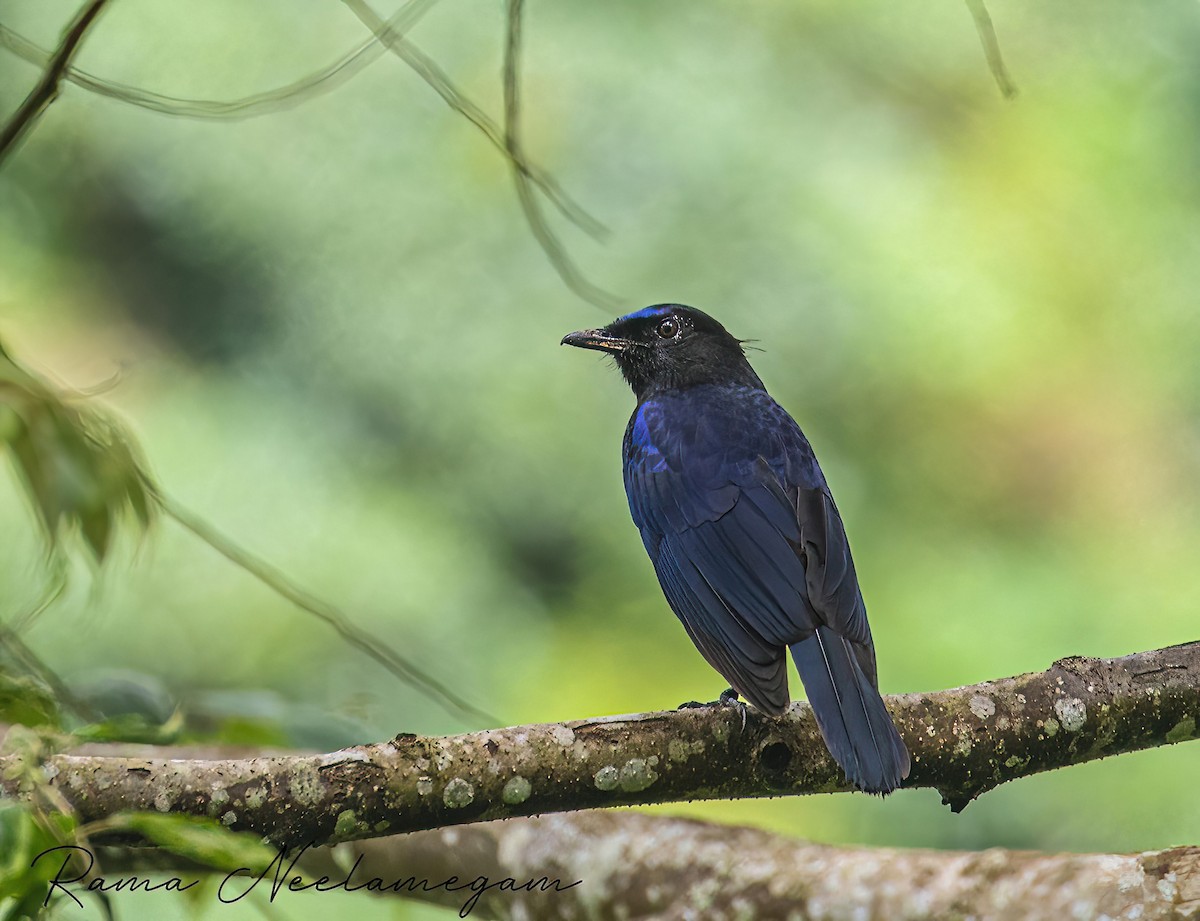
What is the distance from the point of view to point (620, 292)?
6.27m

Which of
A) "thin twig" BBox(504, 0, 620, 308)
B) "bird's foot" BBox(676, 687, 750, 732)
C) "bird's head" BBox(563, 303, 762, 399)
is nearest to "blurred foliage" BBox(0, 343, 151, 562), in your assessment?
"thin twig" BBox(504, 0, 620, 308)

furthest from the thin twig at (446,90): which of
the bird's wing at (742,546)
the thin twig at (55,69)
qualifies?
the bird's wing at (742,546)

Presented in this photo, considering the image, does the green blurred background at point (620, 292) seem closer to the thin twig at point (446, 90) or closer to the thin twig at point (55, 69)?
the thin twig at point (446, 90)

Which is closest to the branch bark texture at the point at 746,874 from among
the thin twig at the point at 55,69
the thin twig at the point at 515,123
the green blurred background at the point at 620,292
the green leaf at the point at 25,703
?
the green leaf at the point at 25,703

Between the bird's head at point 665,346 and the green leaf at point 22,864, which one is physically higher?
the bird's head at point 665,346

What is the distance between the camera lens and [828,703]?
→ 2.77m

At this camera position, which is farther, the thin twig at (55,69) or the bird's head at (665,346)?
the bird's head at (665,346)

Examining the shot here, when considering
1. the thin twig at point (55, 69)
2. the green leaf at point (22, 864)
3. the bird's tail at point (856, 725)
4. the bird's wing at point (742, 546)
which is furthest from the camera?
the bird's wing at point (742, 546)

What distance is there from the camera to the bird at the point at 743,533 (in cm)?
282

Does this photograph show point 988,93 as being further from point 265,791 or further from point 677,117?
point 265,791

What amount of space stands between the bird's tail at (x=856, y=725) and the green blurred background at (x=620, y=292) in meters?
2.77

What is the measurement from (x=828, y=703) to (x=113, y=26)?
17.5 ft

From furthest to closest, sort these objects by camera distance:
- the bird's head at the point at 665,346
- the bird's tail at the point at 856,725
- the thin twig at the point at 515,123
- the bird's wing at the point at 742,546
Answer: the bird's head at the point at 665,346 → the bird's wing at the point at 742,546 → the thin twig at the point at 515,123 → the bird's tail at the point at 856,725

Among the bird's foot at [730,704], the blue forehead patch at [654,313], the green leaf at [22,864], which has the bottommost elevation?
the green leaf at [22,864]
